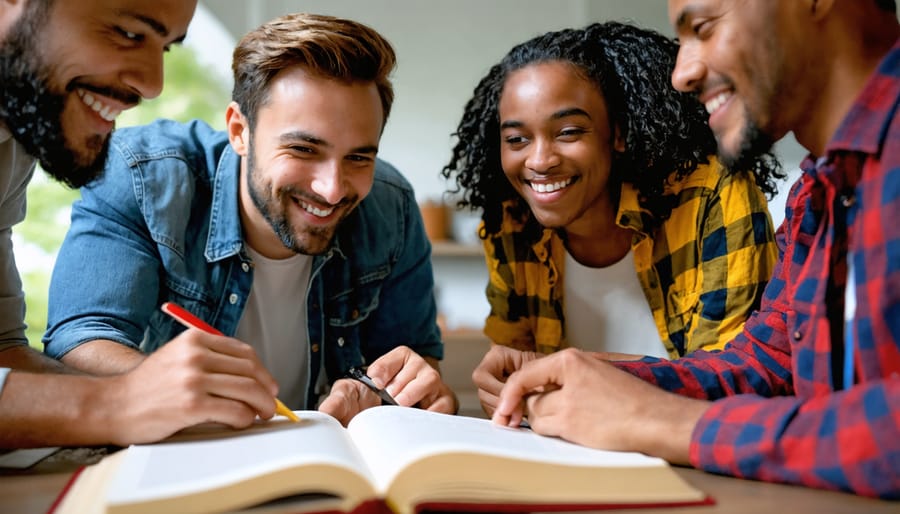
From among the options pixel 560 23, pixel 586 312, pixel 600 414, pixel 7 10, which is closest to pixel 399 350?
pixel 600 414

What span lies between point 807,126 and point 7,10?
1109 millimetres

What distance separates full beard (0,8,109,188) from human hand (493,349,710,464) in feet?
2.59

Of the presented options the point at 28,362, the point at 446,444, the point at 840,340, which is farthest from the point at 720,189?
the point at 28,362

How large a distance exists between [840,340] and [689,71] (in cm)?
39

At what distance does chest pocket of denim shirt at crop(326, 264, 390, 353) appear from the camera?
1.66 metres

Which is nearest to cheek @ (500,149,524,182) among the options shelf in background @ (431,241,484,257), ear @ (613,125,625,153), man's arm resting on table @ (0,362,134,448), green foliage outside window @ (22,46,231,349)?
ear @ (613,125,625,153)

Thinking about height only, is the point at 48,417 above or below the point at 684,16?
below

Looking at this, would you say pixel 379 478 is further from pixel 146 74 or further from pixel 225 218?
pixel 225 218

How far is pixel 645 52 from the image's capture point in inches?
66.9

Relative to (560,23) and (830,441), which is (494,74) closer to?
(830,441)

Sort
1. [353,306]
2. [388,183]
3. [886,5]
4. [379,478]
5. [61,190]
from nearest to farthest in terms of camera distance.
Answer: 1. [379,478]
2. [886,5]
3. [353,306]
4. [388,183]
5. [61,190]

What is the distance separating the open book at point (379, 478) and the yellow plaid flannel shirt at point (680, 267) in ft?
2.43

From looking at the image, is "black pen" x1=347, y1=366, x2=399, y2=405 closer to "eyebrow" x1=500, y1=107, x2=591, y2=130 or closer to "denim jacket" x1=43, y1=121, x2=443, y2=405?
"denim jacket" x1=43, y1=121, x2=443, y2=405

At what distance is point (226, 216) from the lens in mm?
1572
